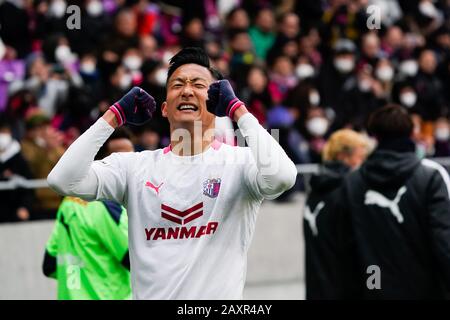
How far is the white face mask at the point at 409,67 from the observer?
17586 mm

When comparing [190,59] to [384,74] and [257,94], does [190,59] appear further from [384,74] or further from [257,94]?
[384,74]

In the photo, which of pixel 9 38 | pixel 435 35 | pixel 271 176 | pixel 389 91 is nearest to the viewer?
pixel 271 176

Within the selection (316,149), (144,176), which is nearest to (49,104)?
(316,149)

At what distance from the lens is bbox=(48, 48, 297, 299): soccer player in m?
5.61

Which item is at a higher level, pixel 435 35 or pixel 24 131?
pixel 435 35

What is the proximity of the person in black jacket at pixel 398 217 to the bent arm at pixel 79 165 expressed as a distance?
266 centimetres

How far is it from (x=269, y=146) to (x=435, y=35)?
1418 centimetres

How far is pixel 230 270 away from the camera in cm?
568

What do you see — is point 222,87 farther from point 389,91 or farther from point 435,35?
point 435,35

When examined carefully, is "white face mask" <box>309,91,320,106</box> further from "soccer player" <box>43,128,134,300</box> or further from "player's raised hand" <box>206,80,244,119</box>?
"player's raised hand" <box>206,80,244,119</box>

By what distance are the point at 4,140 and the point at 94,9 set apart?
11.3ft

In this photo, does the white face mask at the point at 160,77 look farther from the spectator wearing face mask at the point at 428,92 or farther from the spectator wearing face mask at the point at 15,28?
the spectator wearing face mask at the point at 428,92

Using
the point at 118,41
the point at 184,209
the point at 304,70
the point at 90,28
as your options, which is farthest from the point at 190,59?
the point at 304,70

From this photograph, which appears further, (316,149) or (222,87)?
(316,149)
